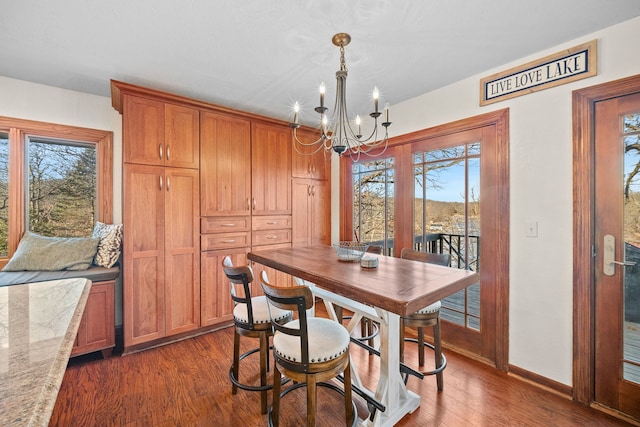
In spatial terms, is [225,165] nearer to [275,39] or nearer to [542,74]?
[275,39]

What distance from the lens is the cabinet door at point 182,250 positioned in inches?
109

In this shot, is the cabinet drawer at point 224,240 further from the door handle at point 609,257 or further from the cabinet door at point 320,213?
the door handle at point 609,257

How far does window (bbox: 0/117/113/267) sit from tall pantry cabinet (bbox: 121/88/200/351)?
0.62 meters

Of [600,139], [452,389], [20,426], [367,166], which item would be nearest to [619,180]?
[600,139]

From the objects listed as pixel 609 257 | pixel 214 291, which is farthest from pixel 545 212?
pixel 214 291

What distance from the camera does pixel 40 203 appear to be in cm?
276

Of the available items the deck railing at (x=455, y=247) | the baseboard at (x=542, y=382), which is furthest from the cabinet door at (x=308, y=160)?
the baseboard at (x=542, y=382)

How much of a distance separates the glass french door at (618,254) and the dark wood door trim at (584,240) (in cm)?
3

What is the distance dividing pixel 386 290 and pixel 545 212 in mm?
1631

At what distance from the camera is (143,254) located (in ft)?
8.69

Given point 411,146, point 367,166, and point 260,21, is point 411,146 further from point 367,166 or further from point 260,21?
point 260,21

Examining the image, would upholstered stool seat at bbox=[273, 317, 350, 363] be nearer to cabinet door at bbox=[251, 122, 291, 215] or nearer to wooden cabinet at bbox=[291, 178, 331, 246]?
cabinet door at bbox=[251, 122, 291, 215]

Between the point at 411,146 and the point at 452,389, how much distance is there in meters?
2.24

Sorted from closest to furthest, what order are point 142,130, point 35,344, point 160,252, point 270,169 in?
point 35,344
point 142,130
point 160,252
point 270,169
